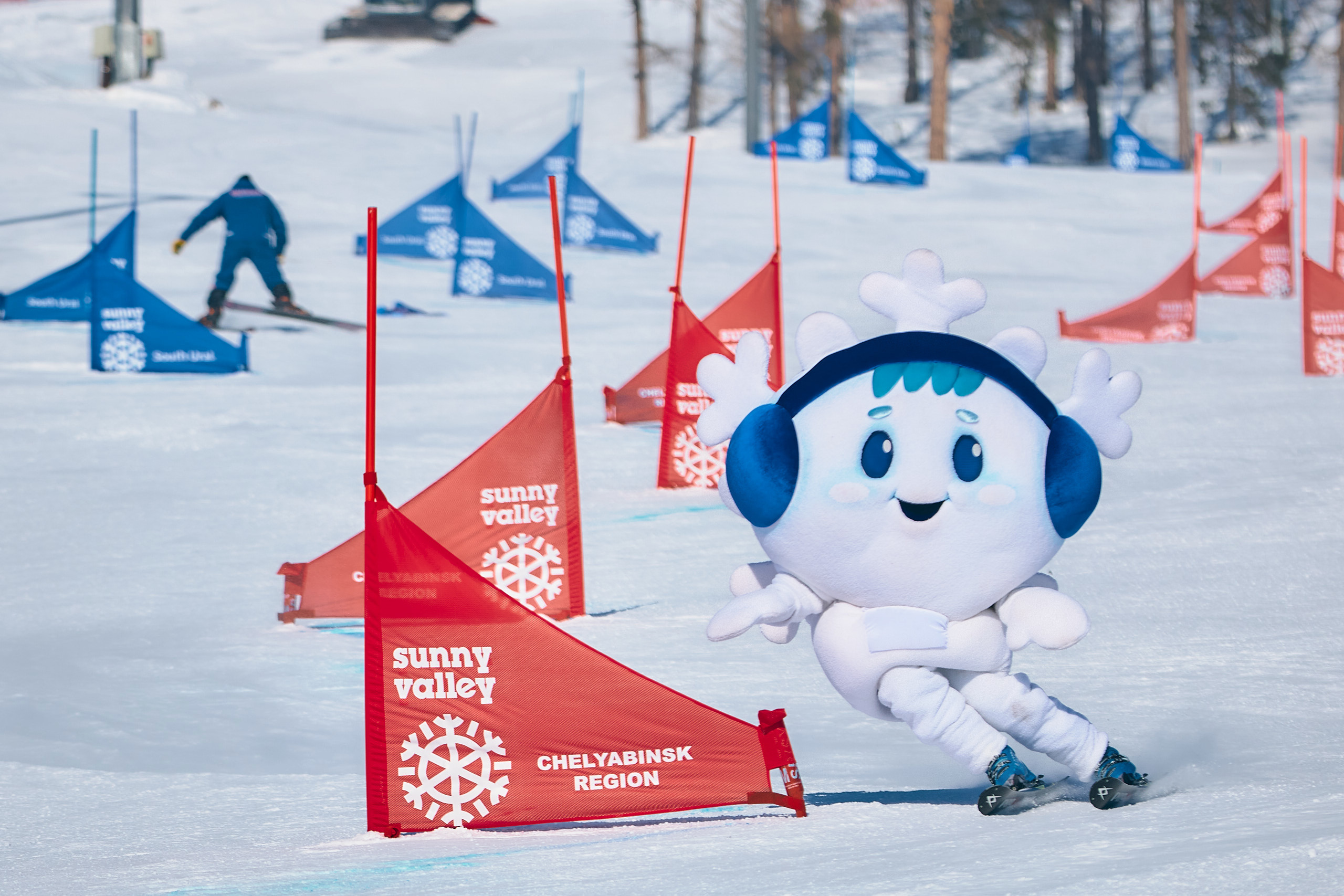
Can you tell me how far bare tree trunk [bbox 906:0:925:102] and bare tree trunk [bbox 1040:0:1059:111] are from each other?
314cm

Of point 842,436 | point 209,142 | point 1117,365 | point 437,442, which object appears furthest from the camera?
point 209,142

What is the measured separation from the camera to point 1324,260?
2108 centimetres

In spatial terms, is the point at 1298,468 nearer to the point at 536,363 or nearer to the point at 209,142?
the point at 536,363

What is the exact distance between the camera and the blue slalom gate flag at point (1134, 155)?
95.7ft

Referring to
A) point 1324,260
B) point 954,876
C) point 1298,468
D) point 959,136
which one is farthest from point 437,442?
point 959,136

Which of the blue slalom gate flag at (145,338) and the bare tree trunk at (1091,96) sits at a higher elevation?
the blue slalom gate flag at (145,338)

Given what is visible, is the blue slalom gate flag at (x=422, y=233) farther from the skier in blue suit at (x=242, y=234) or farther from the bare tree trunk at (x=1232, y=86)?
the bare tree trunk at (x=1232, y=86)

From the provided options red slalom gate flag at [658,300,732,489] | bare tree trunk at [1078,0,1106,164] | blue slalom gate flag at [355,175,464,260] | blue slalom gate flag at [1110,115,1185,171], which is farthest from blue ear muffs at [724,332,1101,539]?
bare tree trunk at [1078,0,1106,164]

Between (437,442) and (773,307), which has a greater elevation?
(773,307)

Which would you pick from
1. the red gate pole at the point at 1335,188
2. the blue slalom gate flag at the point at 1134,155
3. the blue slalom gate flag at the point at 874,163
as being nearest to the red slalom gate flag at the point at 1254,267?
the red gate pole at the point at 1335,188

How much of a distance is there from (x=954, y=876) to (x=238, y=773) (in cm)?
242

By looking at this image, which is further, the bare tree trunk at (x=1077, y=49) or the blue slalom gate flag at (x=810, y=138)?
the bare tree trunk at (x=1077, y=49)

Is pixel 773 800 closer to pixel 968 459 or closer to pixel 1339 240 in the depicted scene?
pixel 968 459

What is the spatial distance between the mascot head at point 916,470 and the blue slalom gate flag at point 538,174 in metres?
18.3
